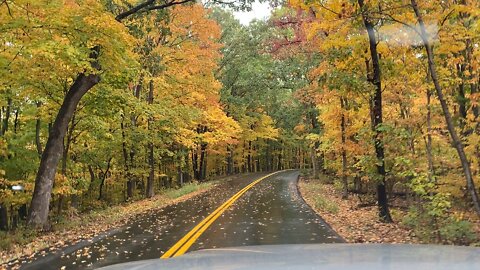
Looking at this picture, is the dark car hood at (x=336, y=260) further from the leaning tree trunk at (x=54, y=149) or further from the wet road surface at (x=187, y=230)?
the leaning tree trunk at (x=54, y=149)

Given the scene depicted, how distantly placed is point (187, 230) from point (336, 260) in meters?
9.36

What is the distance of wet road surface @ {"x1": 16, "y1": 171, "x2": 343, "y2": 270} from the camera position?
8523mm

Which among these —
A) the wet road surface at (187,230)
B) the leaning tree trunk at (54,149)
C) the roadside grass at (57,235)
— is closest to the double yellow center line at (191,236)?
the wet road surface at (187,230)

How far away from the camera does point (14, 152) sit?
17.8 m

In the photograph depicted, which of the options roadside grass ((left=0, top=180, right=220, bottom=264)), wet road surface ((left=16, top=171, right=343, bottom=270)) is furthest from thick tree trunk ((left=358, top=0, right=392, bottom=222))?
roadside grass ((left=0, top=180, right=220, bottom=264))

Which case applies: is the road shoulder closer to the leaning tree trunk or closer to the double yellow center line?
the double yellow center line

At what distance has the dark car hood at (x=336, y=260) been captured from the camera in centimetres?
256

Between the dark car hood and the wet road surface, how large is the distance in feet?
17.1

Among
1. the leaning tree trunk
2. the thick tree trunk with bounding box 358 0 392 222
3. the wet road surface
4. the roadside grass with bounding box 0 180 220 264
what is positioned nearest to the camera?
the wet road surface

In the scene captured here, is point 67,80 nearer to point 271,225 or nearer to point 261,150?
point 271,225

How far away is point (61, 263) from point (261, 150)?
62.6m

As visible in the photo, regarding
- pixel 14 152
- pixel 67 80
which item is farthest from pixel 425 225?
pixel 14 152

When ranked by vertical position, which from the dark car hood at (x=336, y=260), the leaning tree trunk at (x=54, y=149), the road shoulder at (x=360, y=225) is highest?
the leaning tree trunk at (x=54, y=149)

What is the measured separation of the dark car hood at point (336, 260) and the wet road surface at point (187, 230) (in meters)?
5.21
